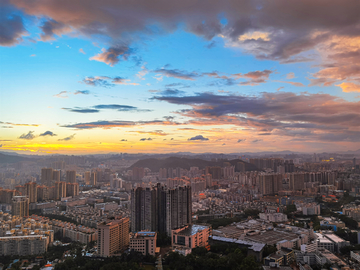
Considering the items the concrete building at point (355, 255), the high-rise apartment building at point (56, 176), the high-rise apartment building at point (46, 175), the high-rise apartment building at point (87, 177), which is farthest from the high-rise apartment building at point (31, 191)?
the concrete building at point (355, 255)

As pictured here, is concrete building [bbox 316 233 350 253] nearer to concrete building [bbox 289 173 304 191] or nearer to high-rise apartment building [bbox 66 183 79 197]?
concrete building [bbox 289 173 304 191]

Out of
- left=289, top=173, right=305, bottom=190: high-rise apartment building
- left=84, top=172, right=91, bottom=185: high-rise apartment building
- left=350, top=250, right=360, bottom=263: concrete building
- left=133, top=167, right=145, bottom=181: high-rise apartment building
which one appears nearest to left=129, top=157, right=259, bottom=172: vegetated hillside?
left=133, top=167, right=145, bottom=181: high-rise apartment building

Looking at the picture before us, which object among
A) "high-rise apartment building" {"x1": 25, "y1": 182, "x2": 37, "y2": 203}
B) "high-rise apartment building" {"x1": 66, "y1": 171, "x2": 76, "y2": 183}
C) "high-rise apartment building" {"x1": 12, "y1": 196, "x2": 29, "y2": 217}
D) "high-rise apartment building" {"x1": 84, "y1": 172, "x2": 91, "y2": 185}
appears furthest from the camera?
"high-rise apartment building" {"x1": 84, "y1": 172, "x2": 91, "y2": 185}

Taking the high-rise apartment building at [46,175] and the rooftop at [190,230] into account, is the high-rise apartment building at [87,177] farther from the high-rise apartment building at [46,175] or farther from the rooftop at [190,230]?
the rooftop at [190,230]

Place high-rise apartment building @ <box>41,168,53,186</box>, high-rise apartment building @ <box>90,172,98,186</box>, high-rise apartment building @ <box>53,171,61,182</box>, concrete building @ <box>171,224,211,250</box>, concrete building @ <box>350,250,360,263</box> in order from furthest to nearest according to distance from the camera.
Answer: high-rise apartment building @ <box>90,172,98,186</box> < high-rise apartment building @ <box>53,171,61,182</box> < high-rise apartment building @ <box>41,168,53,186</box> < concrete building @ <box>171,224,211,250</box> < concrete building @ <box>350,250,360,263</box>

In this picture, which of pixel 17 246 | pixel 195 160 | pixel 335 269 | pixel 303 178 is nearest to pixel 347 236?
pixel 335 269

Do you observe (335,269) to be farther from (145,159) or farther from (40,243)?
(145,159)
